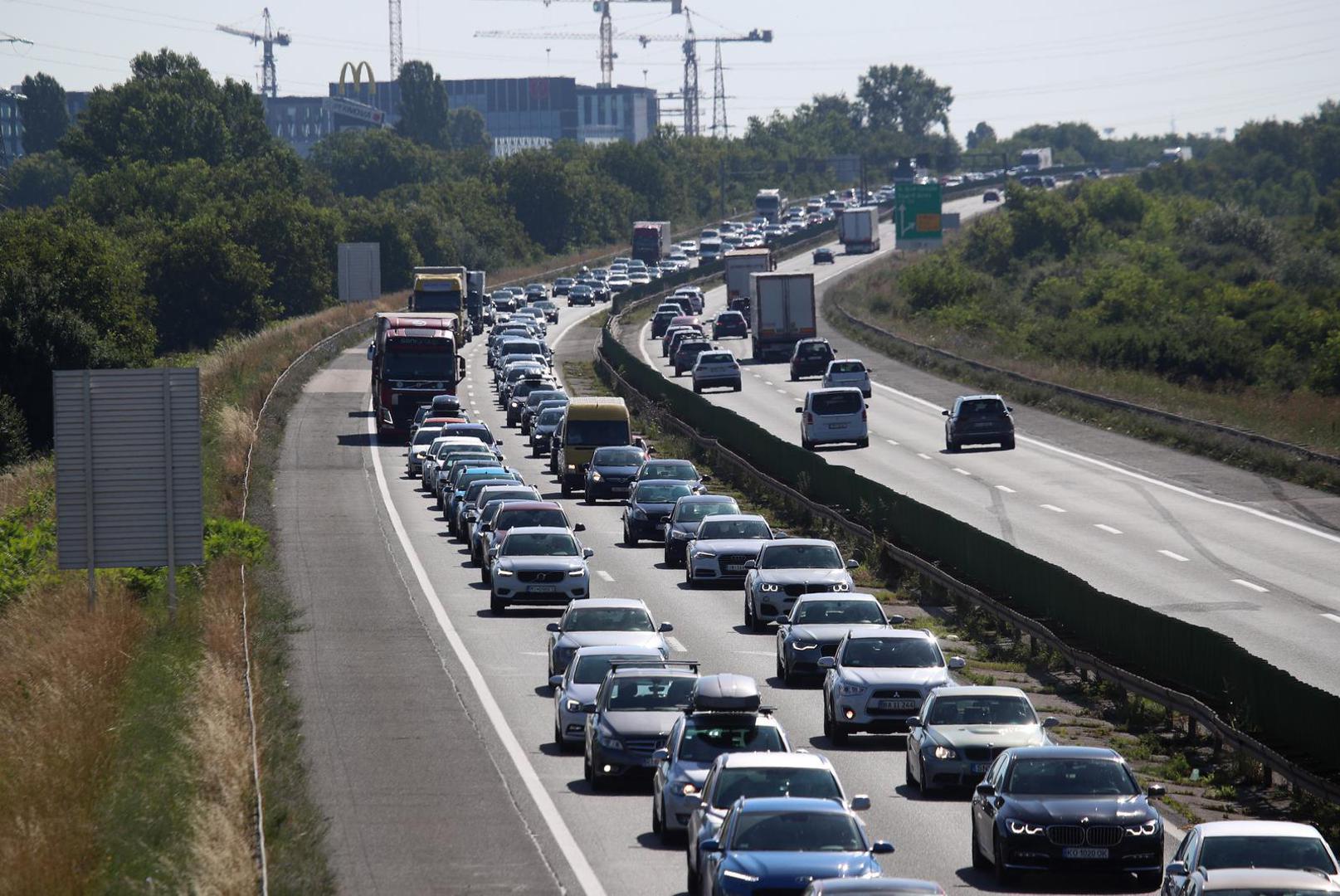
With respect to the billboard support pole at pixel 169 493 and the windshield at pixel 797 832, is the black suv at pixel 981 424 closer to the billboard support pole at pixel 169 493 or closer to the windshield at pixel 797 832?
the billboard support pole at pixel 169 493

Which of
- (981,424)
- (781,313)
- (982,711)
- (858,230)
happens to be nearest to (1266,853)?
(982,711)

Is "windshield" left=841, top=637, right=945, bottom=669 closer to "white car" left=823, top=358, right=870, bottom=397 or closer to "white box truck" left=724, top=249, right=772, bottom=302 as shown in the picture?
"white car" left=823, top=358, right=870, bottom=397

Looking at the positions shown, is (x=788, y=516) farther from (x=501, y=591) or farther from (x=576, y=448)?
(x=501, y=591)

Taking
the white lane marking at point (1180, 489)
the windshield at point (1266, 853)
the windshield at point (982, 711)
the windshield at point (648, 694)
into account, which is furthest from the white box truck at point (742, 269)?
the windshield at point (1266, 853)

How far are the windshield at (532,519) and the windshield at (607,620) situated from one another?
449 inches

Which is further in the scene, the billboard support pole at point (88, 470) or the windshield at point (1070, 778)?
the billboard support pole at point (88, 470)

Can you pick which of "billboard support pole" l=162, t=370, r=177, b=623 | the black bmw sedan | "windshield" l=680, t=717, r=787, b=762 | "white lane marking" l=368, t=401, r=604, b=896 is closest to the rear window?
"white lane marking" l=368, t=401, r=604, b=896

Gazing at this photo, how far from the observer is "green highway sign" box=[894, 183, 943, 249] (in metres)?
128

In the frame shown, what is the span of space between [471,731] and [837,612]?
632cm

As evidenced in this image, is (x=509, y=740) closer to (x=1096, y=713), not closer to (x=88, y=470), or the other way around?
(x=1096, y=713)

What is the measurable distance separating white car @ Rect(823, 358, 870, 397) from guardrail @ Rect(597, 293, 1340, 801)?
2256cm

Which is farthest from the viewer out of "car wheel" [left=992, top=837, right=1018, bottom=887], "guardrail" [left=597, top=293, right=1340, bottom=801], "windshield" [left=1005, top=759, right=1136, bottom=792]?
"guardrail" [left=597, top=293, right=1340, bottom=801]

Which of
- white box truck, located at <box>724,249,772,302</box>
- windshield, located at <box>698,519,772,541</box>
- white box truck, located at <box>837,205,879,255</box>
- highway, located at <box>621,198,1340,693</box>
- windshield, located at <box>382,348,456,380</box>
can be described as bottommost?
highway, located at <box>621,198,1340,693</box>

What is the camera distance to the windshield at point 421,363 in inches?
2675
